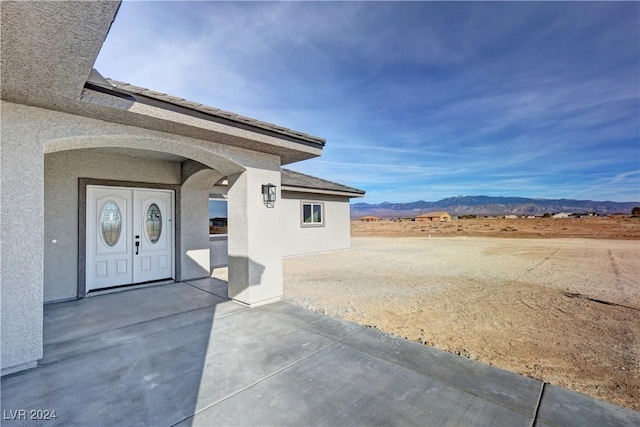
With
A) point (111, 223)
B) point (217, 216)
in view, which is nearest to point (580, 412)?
point (111, 223)

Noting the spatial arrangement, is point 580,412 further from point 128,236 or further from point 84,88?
point 128,236

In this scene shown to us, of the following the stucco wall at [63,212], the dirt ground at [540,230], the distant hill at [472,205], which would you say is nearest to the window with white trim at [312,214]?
the stucco wall at [63,212]

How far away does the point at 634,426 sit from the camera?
2326 millimetres

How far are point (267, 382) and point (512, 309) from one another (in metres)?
5.67

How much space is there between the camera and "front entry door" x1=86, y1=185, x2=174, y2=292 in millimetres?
6576

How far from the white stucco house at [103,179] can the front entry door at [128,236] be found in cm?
3

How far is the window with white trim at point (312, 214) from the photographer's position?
14.1m

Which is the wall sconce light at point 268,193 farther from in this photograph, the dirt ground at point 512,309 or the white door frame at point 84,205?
the white door frame at point 84,205

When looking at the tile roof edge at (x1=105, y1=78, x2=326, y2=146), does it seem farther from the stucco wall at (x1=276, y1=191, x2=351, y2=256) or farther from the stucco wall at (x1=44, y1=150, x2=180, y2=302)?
the stucco wall at (x1=276, y1=191, x2=351, y2=256)

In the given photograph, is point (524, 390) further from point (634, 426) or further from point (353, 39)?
point (353, 39)

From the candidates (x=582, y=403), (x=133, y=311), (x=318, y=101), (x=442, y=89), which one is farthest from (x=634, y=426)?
(x=442, y=89)

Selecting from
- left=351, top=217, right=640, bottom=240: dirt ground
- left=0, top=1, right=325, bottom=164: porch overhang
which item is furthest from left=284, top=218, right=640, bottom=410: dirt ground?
left=351, top=217, right=640, bottom=240: dirt ground

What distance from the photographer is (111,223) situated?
688 cm

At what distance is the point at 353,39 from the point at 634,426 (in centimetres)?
1645
